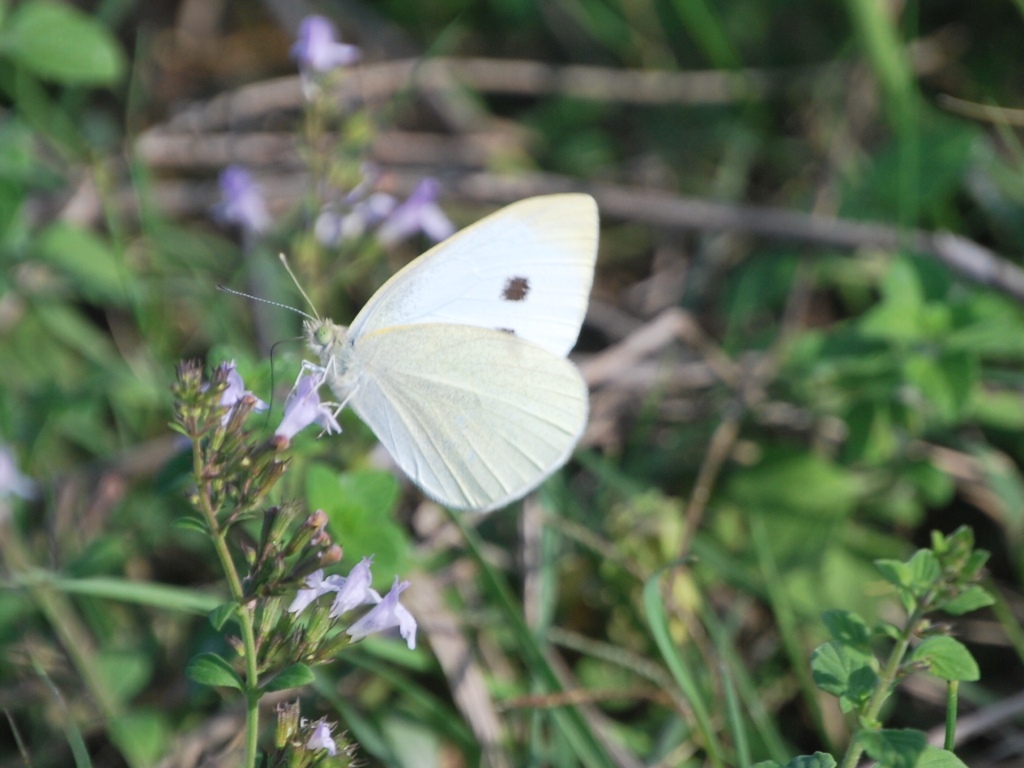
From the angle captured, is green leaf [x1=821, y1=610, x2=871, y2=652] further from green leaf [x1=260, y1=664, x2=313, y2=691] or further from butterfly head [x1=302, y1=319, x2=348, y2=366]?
butterfly head [x1=302, y1=319, x2=348, y2=366]

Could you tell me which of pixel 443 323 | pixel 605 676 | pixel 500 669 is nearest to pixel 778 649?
pixel 605 676

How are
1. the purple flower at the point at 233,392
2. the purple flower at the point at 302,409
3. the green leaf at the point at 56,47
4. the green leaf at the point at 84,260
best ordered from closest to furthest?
1. the purple flower at the point at 233,392
2. the purple flower at the point at 302,409
3. the green leaf at the point at 56,47
4. the green leaf at the point at 84,260

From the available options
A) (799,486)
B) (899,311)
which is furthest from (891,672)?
(799,486)

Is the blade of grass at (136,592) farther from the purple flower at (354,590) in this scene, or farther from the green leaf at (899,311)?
the green leaf at (899,311)

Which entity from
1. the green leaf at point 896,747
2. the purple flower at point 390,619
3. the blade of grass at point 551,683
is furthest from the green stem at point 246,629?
the green leaf at point 896,747

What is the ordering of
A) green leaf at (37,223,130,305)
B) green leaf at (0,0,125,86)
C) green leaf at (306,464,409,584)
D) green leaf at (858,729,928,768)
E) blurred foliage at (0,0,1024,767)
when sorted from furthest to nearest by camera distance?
green leaf at (37,223,130,305)
green leaf at (0,0,125,86)
blurred foliage at (0,0,1024,767)
green leaf at (306,464,409,584)
green leaf at (858,729,928,768)

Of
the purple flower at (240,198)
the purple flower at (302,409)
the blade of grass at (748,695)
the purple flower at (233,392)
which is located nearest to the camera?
the purple flower at (233,392)

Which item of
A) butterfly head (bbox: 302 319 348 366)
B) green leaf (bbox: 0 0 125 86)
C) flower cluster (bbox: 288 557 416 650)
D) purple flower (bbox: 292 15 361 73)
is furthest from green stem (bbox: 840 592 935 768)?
green leaf (bbox: 0 0 125 86)
